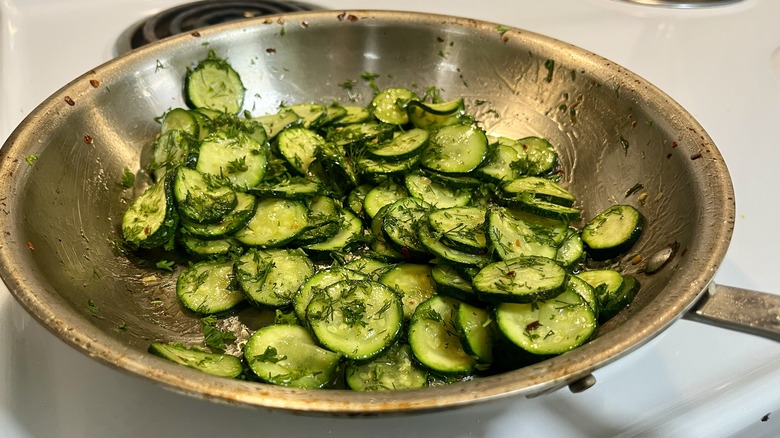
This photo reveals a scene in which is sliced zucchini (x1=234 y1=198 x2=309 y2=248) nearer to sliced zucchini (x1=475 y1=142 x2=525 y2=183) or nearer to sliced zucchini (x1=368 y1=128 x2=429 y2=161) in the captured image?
sliced zucchini (x1=368 y1=128 x2=429 y2=161)

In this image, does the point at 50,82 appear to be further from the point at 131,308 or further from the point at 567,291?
the point at 567,291

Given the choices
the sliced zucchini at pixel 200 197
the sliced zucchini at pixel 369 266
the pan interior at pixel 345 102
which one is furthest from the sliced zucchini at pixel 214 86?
the sliced zucchini at pixel 369 266

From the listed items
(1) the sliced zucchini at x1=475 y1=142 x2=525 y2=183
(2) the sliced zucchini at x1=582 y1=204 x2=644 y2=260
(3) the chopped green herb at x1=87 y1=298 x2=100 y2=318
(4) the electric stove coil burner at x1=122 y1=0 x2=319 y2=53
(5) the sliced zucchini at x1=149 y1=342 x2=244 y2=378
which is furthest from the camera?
(4) the electric stove coil burner at x1=122 y1=0 x2=319 y2=53

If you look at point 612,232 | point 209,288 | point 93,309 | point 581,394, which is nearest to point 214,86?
point 209,288

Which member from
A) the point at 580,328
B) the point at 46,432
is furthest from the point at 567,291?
the point at 46,432

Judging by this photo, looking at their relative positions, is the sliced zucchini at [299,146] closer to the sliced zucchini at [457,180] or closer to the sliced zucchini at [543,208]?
the sliced zucchini at [457,180]

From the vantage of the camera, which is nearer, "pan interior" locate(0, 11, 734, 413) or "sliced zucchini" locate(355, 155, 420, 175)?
"pan interior" locate(0, 11, 734, 413)

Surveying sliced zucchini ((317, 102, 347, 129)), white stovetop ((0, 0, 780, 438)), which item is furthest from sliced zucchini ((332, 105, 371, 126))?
white stovetop ((0, 0, 780, 438))
